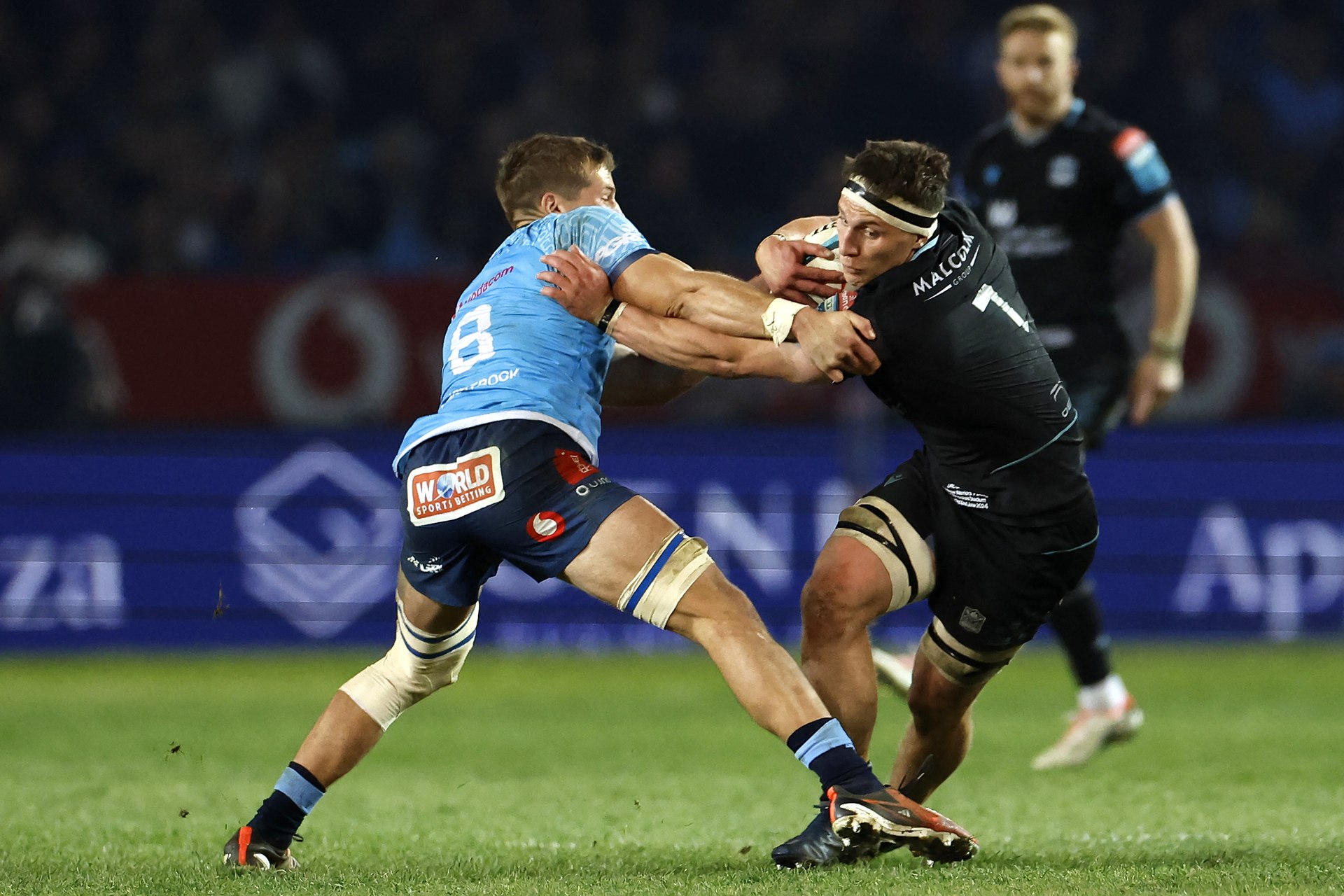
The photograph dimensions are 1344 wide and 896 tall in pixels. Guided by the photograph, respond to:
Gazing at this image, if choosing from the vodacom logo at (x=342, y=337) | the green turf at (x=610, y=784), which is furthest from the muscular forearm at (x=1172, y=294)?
the vodacom logo at (x=342, y=337)

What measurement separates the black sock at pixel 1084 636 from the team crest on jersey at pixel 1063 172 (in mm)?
1633

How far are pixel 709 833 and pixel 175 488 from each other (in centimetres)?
653

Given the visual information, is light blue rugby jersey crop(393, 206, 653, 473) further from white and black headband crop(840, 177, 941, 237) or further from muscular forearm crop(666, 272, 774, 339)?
white and black headband crop(840, 177, 941, 237)

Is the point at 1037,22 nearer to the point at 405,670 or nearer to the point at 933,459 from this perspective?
the point at 933,459

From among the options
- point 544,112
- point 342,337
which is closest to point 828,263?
point 342,337

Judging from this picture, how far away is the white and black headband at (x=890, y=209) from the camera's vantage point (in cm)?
493

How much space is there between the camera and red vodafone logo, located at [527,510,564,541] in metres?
4.93

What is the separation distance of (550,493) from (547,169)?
1.08 m

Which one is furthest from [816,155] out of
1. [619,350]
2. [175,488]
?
[619,350]

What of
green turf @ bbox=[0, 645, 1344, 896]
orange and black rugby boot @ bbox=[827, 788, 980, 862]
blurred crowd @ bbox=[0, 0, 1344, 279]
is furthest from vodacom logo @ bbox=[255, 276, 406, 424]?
orange and black rugby boot @ bbox=[827, 788, 980, 862]

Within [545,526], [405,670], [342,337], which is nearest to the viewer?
[545,526]

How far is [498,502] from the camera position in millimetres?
4941

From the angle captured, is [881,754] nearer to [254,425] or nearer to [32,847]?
[32,847]

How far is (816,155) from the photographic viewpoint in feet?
48.7
